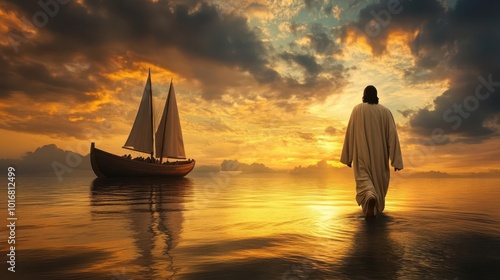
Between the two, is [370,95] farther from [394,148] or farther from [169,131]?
[169,131]

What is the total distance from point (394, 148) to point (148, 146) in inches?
1937

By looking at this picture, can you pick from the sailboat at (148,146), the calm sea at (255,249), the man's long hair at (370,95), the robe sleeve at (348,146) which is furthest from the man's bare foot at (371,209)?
the sailboat at (148,146)

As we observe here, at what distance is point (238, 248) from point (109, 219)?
4.37 meters

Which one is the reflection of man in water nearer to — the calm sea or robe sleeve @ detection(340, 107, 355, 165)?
robe sleeve @ detection(340, 107, 355, 165)

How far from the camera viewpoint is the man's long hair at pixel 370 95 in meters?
9.03

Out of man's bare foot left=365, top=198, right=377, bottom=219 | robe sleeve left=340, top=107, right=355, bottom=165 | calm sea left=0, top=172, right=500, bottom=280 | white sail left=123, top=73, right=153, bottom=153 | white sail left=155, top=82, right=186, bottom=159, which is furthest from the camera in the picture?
white sail left=155, top=82, right=186, bottom=159

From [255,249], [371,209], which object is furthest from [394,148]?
[255,249]

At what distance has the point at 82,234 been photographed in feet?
20.4

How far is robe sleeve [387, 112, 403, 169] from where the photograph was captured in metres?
8.49

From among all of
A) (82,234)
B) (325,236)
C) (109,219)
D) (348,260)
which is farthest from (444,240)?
(109,219)

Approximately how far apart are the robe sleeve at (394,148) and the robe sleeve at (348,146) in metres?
0.89

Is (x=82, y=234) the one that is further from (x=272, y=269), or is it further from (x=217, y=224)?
(x=272, y=269)

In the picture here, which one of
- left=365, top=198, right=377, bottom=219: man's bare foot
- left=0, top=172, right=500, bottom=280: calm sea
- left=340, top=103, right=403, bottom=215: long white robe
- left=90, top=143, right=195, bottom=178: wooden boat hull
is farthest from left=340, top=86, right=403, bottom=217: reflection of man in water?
left=90, top=143, right=195, bottom=178: wooden boat hull

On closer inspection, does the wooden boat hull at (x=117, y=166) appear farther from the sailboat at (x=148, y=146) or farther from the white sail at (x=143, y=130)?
the white sail at (x=143, y=130)
